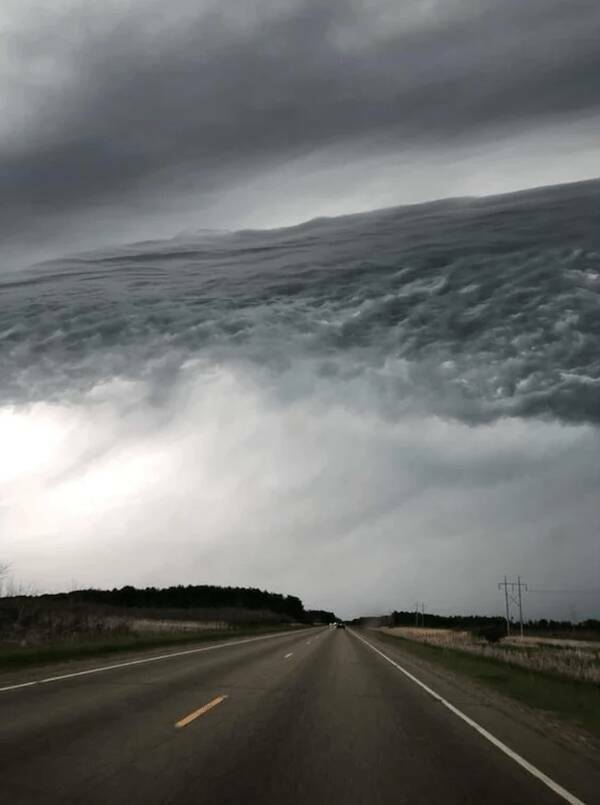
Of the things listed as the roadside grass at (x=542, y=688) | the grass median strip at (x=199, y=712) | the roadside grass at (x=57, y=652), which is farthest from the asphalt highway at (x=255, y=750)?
the roadside grass at (x=57, y=652)

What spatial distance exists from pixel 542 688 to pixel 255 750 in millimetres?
11944

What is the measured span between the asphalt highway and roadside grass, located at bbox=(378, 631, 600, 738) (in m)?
1.71

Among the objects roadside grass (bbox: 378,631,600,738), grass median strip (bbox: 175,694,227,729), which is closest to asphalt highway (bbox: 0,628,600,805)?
grass median strip (bbox: 175,694,227,729)

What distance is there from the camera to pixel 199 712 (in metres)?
11.5

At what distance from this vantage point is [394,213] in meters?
19.3

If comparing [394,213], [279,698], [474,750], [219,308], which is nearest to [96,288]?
[219,308]

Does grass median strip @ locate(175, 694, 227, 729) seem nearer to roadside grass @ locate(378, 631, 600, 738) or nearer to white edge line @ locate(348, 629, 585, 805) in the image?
white edge line @ locate(348, 629, 585, 805)

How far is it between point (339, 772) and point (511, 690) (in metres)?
11.4

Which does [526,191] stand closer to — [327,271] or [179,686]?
[327,271]

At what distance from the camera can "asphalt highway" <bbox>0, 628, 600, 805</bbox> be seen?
6699 mm

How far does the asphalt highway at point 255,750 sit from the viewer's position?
22.0ft

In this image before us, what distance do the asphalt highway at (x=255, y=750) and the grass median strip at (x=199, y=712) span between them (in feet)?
0.06

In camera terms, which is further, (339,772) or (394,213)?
(394,213)

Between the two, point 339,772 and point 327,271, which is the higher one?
point 327,271
